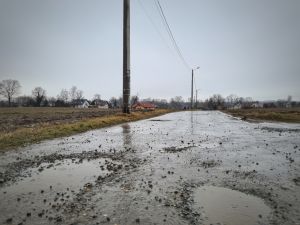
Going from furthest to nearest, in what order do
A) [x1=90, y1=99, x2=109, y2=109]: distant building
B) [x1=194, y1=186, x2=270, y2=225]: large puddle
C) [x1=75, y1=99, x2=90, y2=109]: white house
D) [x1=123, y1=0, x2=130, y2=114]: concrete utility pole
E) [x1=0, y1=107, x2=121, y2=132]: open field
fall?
[x1=90, y1=99, x2=109, y2=109]: distant building < [x1=75, y1=99, x2=90, y2=109]: white house < [x1=123, y1=0, x2=130, y2=114]: concrete utility pole < [x1=0, y1=107, x2=121, y2=132]: open field < [x1=194, y1=186, x2=270, y2=225]: large puddle

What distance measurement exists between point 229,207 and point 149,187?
1666 mm

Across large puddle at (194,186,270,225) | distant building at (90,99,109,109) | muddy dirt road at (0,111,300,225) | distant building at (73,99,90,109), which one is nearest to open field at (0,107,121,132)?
muddy dirt road at (0,111,300,225)

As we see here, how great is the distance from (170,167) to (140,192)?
207cm

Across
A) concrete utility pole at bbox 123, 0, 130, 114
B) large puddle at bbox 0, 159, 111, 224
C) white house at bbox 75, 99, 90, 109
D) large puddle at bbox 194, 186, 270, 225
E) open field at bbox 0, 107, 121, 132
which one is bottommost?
open field at bbox 0, 107, 121, 132

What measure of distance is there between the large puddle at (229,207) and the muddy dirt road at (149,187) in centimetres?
1

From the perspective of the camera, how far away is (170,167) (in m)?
6.76

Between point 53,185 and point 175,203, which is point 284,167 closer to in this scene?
point 175,203

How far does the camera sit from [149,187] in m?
5.12

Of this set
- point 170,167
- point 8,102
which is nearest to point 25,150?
point 170,167

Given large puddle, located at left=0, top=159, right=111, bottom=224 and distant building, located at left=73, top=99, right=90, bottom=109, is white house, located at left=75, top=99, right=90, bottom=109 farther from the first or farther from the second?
large puddle, located at left=0, top=159, right=111, bottom=224

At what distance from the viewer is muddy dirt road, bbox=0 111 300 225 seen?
3809 millimetres

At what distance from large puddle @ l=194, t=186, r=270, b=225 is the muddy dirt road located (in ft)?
0.05

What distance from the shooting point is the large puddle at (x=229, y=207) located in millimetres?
3686

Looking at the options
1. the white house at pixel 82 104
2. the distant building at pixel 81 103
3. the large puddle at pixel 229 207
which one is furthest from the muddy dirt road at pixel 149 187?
the white house at pixel 82 104
